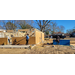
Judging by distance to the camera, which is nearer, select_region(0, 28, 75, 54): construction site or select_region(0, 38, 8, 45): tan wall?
select_region(0, 28, 75, 54): construction site

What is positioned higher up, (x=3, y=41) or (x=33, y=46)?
(x=3, y=41)

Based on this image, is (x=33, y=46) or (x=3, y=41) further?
(x=3, y=41)

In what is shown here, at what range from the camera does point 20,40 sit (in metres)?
10.3

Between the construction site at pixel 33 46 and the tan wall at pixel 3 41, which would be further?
the tan wall at pixel 3 41

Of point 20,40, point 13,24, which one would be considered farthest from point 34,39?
point 13,24
